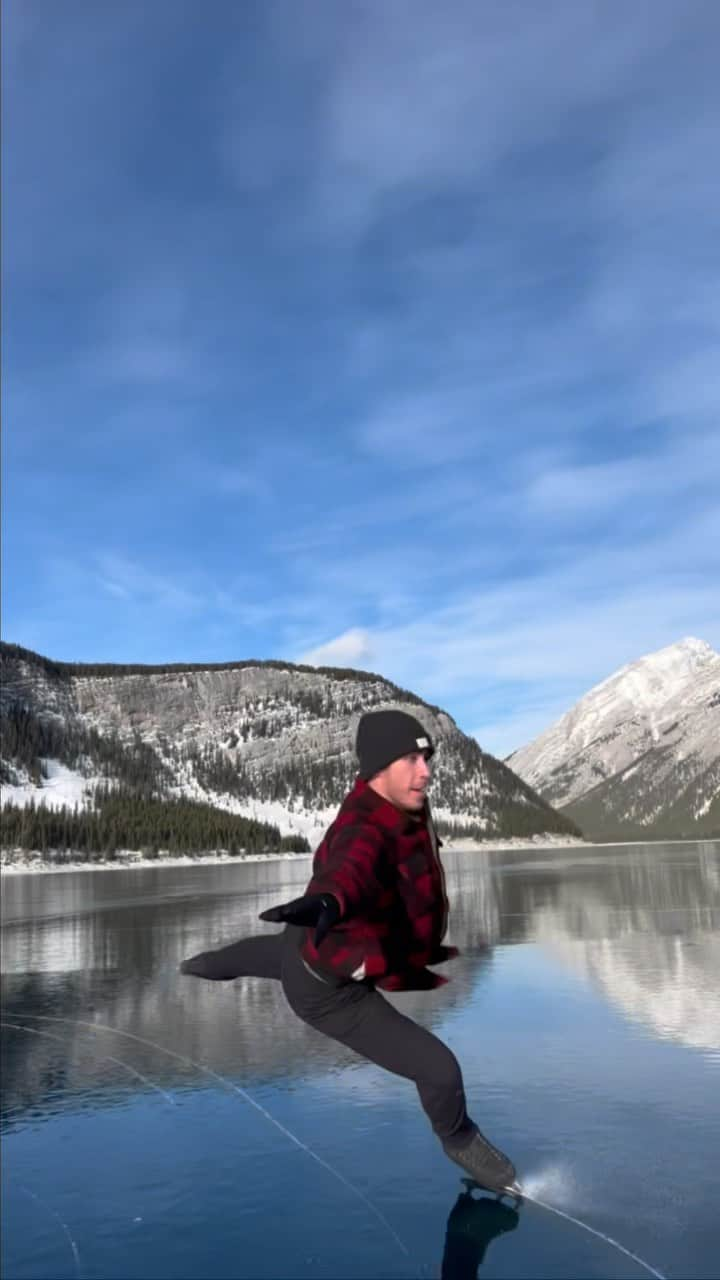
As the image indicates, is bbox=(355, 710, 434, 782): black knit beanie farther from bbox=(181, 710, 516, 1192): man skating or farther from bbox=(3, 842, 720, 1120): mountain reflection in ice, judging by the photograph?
bbox=(3, 842, 720, 1120): mountain reflection in ice

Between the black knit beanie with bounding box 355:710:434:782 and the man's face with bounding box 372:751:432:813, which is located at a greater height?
the black knit beanie with bounding box 355:710:434:782

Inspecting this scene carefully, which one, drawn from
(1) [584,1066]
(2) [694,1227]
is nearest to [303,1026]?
(1) [584,1066]

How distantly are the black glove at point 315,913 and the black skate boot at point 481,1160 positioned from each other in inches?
80.0

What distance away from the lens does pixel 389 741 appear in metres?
4.93

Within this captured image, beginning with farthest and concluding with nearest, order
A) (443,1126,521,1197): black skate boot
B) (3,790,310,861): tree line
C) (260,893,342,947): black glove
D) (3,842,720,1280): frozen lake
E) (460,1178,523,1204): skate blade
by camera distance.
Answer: (3,790,310,861): tree line < (460,1178,523,1204): skate blade < (3,842,720,1280): frozen lake < (443,1126,521,1197): black skate boot < (260,893,342,947): black glove

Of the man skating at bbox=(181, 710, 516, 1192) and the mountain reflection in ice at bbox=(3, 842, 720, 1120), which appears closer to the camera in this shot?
the man skating at bbox=(181, 710, 516, 1192)

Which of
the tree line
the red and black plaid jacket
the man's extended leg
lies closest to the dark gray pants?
the man's extended leg

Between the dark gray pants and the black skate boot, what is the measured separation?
1.09 ft

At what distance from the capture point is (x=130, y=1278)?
19.4ft

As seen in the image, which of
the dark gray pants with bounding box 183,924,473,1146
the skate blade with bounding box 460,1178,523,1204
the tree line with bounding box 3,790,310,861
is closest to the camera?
the dark gray pants with bounding box 183,924,473,1146

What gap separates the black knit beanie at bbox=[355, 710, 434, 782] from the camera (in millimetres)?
4930

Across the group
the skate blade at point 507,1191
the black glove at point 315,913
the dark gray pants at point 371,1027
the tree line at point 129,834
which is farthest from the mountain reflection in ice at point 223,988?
the tree line at point 129,834

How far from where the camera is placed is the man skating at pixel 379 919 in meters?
4.63

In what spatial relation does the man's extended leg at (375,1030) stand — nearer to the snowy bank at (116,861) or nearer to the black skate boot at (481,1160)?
the black skate boot at (481,1160)
